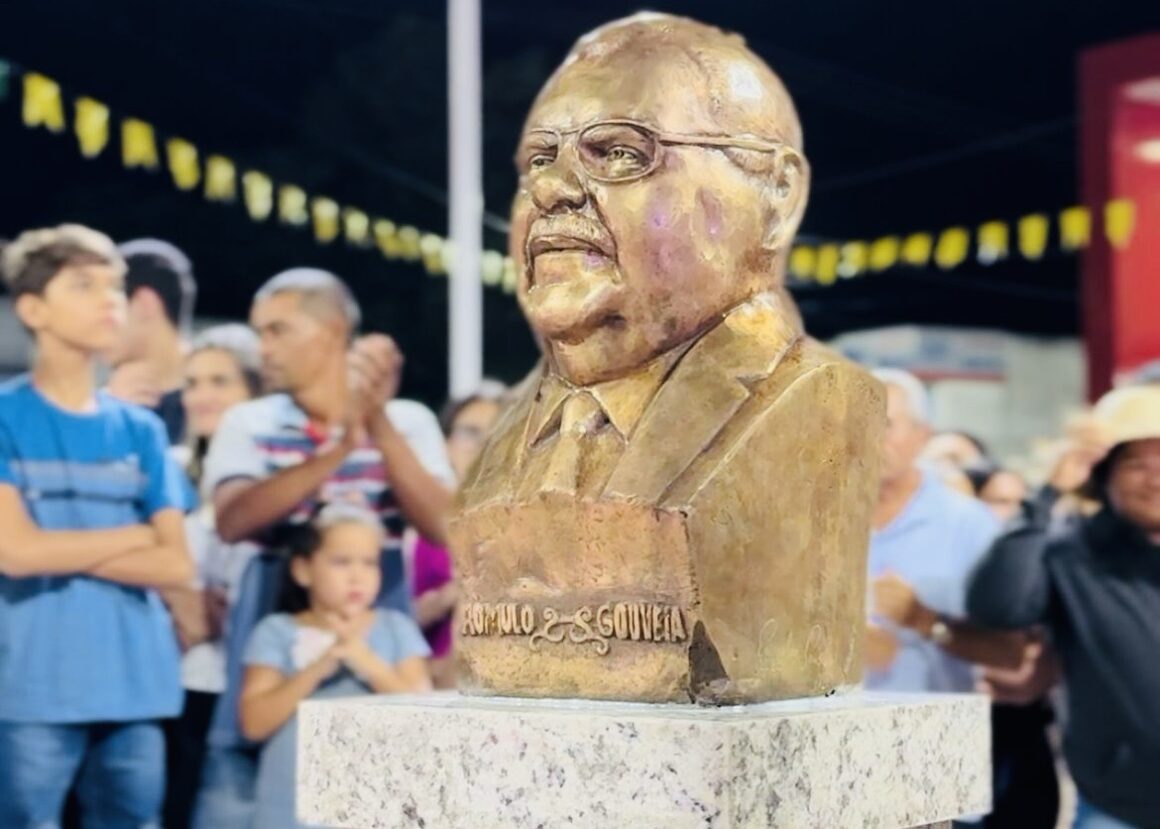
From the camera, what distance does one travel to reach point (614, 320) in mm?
2152

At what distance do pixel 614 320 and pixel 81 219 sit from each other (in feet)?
5.47

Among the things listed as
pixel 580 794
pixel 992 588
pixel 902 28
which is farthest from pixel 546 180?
pixel 902 28

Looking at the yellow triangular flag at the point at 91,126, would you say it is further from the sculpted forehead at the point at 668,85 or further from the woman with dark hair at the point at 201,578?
the sculpted forehead at the point at 668,85

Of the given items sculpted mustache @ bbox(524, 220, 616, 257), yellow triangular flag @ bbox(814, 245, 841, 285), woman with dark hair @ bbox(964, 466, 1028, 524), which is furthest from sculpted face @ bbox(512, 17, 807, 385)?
yellow triangular flag @ bbox(814, 245, 841, 285)

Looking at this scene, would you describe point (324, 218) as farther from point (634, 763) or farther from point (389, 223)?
point (634, 763)

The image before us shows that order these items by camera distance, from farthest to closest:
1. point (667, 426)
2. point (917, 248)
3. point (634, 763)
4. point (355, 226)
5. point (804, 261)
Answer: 1. point (917, 248)
2. point (804, 261)
3. point (355, 226)
4. point (667, 426)
5. point (634, 763)

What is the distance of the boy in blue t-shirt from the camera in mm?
3023

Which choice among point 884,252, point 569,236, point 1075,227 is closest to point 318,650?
point 569,236

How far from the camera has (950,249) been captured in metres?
5.16

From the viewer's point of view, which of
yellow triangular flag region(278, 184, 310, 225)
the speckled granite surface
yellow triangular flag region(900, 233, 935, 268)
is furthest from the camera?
yellow triangular flag region(900, 233, 935, 268)

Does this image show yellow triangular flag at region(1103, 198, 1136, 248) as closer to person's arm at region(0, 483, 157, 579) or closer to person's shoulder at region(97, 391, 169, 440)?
person's shoulder at region(97, 391, 169, 440)

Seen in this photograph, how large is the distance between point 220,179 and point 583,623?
2.00 meters

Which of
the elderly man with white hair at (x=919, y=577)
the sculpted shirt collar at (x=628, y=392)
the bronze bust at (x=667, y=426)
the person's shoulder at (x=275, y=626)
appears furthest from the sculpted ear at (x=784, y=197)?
the person's shoulder at (x=275, y=626)

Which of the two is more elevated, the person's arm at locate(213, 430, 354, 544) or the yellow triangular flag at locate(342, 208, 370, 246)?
the yellow triangular flag at locate(342, 208, 370, 246)
